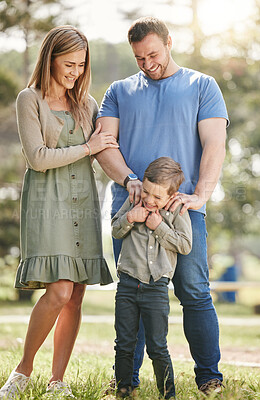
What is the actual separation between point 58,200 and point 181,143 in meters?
0.72

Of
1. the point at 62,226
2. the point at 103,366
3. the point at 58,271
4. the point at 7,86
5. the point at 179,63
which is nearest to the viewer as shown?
the point at 58,271

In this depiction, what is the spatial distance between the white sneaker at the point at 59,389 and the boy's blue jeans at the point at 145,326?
0.82ft

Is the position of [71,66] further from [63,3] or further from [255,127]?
[255,127]

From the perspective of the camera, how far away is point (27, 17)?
1138 centimetres

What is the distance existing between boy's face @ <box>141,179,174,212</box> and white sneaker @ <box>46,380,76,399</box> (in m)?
0.99

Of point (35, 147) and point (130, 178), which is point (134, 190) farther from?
point (35, 147)

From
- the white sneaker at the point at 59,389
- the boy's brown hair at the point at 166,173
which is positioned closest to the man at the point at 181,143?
the boy's brown hair at the point at 166,173

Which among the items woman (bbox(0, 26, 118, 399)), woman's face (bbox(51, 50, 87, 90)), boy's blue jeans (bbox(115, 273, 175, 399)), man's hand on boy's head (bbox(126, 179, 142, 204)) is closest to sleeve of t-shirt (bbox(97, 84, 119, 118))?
woman (bbox(0, 26, 118, 399))

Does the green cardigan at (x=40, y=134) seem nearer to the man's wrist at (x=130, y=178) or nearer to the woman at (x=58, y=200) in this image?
the woman at (x=58, y=200)

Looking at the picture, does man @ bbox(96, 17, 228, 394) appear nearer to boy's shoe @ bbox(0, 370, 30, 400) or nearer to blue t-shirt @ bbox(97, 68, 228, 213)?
blue t-shirt @ bbox(97, 68, 228, 213)

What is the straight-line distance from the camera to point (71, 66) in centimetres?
326

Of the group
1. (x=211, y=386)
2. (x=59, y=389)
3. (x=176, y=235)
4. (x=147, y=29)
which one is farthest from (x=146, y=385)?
(x=147, y=29)

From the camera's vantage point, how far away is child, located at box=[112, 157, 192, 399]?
9.93ft

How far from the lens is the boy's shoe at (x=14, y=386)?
2973mm
